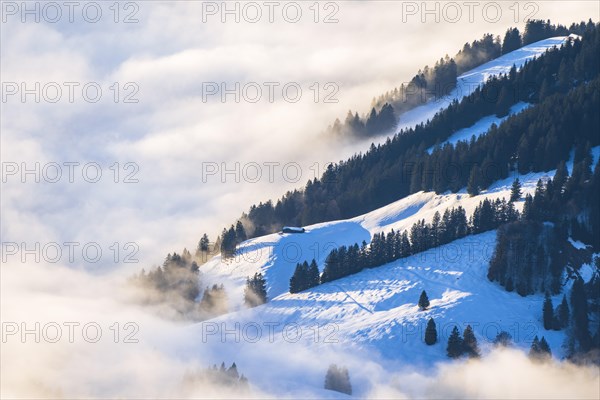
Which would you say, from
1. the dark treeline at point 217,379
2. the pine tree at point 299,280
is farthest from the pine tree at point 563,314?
the pine tree at point 299,280

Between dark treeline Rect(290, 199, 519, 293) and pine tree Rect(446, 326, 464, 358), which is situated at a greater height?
dark treeline Rect(290, 199, 519, 293)

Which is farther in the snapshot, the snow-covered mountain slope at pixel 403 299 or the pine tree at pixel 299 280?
the pine tree at pixel 299 280

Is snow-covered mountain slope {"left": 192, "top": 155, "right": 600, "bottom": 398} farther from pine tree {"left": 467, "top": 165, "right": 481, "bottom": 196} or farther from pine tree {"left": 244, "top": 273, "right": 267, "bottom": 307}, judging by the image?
pine tree {"left": 467, "top": 165, "right": 481, "bottom": 196}

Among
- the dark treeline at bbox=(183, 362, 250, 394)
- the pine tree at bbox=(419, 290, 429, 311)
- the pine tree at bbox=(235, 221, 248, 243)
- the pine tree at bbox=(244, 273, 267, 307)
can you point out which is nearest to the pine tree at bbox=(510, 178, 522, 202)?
the pine tree at bbox=(419, 290, 429, 311)

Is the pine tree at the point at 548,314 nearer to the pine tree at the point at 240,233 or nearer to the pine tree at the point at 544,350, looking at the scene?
the pine tree at the point at 544,350

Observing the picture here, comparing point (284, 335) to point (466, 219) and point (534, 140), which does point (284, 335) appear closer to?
point (466, 219)

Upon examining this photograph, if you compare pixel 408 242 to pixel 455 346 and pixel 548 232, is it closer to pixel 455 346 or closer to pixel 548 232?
pixel 548 232

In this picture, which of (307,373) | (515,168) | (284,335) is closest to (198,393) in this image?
(307,373)
